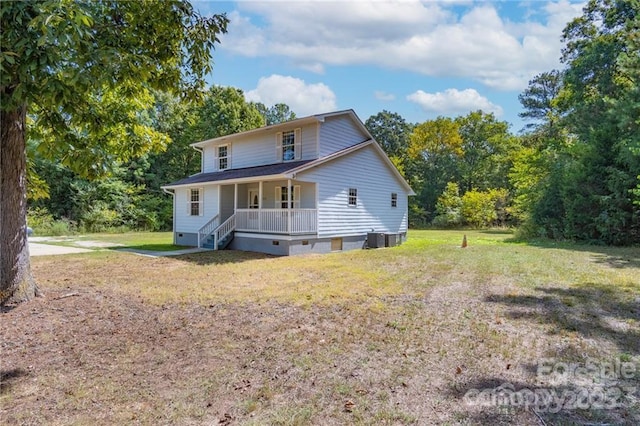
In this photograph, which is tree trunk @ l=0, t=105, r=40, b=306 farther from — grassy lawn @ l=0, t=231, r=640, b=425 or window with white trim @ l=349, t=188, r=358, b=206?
window with white trim @ l=349, t=188, r=358, b=206

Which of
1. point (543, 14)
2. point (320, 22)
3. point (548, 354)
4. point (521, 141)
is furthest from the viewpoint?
point (521, 141)

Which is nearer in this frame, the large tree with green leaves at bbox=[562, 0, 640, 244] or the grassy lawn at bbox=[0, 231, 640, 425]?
the grassy lawn at bbox=[0, 231, 640, 425]

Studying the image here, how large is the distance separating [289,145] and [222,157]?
16.5ft

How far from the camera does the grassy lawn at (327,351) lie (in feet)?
10.1

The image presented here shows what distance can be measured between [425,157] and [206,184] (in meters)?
30.6

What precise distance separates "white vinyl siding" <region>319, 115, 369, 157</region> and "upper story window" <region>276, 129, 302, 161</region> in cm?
112

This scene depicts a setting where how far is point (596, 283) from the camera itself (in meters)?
7.54

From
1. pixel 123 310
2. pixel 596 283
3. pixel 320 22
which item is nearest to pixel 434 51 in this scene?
pixel 320 22

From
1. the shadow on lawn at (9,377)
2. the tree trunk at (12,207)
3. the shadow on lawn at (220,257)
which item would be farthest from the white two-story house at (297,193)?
the shadow on lawn at (9,377)

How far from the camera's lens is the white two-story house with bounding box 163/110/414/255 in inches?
555

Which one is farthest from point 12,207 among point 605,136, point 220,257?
point 605,136

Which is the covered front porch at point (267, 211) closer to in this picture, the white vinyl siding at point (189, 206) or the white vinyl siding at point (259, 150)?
the white vinyl siding at point (189, 206)

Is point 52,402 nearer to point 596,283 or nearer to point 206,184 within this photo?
point 596,283

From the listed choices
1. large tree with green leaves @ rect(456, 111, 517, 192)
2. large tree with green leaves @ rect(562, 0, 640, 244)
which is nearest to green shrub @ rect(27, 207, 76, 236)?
large tree with green leaves @ rect(562, 0, 640, 244)
